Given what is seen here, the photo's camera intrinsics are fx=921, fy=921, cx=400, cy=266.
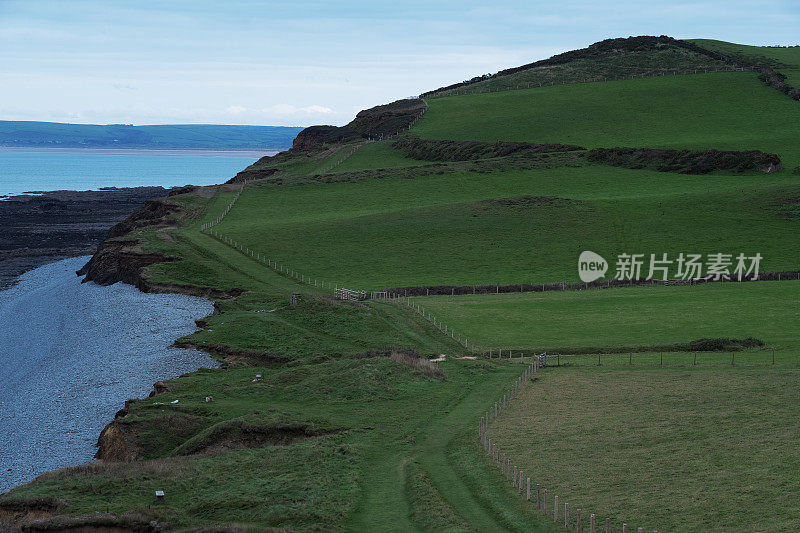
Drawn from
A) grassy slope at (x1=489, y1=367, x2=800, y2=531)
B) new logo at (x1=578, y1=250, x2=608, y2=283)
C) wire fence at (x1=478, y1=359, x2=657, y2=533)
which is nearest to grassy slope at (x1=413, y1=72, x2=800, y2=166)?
new logo at (x1=578, y1=250, x2=608, y2=283)

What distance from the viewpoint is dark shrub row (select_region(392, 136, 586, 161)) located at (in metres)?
131

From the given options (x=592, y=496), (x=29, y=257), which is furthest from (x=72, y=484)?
(x=29, y=257)

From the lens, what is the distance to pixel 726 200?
9931 cm

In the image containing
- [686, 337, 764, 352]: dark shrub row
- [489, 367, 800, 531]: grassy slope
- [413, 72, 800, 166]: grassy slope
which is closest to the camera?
[489, 367, 800, 531]: grassy slope

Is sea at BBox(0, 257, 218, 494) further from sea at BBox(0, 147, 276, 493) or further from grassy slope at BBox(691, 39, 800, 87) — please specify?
grassy slope at BBox(691, 39, 800, 87)

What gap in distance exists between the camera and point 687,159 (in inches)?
4660

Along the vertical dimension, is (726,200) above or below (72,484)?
above

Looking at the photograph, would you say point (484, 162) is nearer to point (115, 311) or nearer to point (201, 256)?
point (201, 256)

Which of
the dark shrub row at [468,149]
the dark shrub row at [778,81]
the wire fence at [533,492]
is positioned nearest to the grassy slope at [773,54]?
the dark shrub row at [778,81]

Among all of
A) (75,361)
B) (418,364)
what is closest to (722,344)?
(418,364)

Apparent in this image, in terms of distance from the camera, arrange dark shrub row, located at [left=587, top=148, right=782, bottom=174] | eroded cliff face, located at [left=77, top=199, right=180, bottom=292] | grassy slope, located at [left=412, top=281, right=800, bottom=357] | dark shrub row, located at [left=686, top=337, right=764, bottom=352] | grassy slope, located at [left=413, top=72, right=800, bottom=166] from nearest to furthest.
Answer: dark shrub row, located at [left=686, top=337, right=764, bottom=352], grassy slope, located at [left=412, top=281, right=800, bottom=357], eroded cliff face, located at [left=77, top=199, right=180, bottom=292], dark shrub row, located at [left=587, top=148, right=782, bottom=174], grassy slope, located at [left=413, top=72, right=800, bottom=166]

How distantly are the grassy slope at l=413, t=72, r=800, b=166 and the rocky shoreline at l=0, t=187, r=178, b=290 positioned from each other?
187 feet

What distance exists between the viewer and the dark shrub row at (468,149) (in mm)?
131125

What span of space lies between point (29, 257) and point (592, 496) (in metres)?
108
